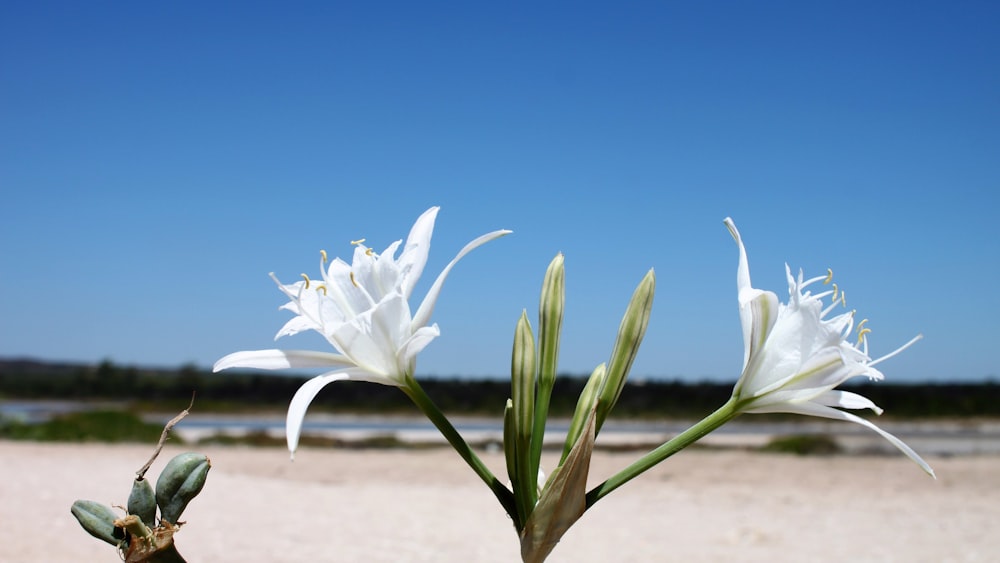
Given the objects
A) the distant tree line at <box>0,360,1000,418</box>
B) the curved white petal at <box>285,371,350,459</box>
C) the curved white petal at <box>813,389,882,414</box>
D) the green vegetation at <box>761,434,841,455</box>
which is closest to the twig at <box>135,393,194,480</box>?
the curved white petal at <box>285,371,350,459</box>

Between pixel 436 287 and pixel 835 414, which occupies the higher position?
pixel 436 287

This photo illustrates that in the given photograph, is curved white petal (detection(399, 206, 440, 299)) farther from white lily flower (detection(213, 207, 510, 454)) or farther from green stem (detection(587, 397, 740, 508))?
green stem (detection(587, 397, 740, 508))

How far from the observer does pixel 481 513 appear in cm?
934

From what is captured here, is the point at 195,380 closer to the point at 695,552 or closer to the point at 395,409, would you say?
the point at 395,409

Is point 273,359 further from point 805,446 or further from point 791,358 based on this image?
point 805,446

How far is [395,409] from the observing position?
104 feet

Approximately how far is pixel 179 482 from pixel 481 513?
8.50 m

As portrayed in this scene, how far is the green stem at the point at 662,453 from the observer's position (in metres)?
1.34

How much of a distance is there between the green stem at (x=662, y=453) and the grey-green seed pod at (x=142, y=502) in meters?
0.63

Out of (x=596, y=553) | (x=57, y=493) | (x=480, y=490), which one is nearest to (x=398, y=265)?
(x=596, y=553)

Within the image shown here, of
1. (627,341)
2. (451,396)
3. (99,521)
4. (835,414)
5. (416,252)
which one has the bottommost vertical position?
(451,396)

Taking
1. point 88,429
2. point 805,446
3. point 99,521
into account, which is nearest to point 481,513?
point 99,521

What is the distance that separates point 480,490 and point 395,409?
20.4m

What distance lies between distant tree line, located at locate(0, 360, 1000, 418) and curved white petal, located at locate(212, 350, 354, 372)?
87.9ft
